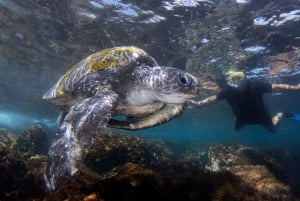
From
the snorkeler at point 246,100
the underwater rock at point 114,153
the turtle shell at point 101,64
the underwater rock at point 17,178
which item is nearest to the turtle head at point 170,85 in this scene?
the turtle shell at point 101,64

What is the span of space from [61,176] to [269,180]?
19.3 ft

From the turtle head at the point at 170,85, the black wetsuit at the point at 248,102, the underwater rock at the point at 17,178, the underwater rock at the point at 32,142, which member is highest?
the turtle head at the point at 170,85

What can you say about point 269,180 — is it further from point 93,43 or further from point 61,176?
point 93,43

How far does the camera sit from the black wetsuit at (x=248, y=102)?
1295cm

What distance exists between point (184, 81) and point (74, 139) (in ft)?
7.89

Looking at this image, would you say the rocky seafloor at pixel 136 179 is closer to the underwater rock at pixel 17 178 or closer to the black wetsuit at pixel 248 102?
the underwater rock at pixel 17 178

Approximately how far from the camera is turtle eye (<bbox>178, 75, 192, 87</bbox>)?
5352mm

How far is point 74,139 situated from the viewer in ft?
14.4

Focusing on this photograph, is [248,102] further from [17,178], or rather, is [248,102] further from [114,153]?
[17,178]

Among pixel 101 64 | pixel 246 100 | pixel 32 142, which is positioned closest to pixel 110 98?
pixel 101 64

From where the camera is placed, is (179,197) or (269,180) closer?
(179,197)

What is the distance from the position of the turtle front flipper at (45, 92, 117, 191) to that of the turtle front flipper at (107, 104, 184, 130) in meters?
1.07

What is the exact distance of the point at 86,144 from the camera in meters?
4.42

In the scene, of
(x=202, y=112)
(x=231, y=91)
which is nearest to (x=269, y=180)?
(x=231, y=91)
